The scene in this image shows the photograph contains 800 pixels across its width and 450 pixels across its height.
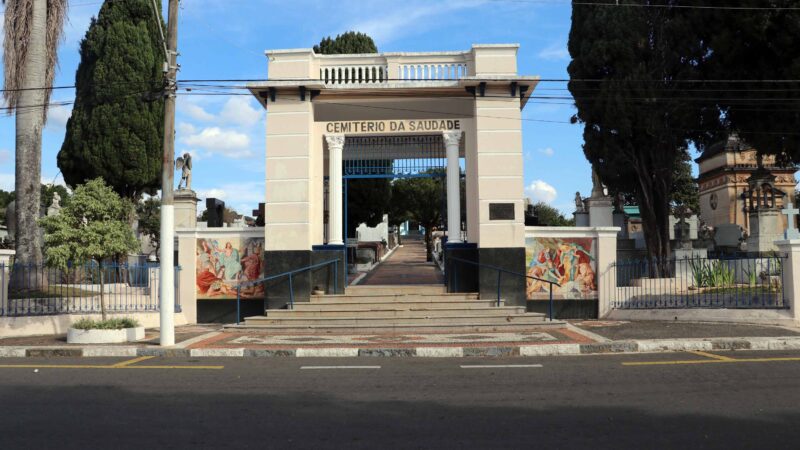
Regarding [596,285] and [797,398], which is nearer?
[797,398]

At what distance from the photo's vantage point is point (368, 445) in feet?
17.2

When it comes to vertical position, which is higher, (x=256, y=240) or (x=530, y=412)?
(x=256, y=240)

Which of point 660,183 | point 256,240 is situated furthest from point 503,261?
point 660,183

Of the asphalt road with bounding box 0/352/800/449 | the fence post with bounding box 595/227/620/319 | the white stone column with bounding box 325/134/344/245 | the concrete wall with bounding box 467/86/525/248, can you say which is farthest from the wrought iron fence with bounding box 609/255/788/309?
the white stone column with bounding box 325/134/344/245

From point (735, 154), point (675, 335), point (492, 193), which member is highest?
point (735, 154)

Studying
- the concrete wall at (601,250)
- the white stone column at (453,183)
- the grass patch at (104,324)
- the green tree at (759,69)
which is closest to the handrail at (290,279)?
the grass patch at (104,324)

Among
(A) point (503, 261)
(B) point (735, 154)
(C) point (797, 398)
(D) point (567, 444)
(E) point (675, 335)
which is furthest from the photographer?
(B) point (735, 154)

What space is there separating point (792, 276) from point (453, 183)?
8.19 metres

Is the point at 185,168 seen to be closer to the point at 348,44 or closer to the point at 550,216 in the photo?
the point at 348,44

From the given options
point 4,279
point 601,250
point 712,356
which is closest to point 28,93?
point 4,279

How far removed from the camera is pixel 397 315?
570 inches

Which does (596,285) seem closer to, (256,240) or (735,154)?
(256,240)

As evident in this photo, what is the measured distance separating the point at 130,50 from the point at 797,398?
94.2 ft

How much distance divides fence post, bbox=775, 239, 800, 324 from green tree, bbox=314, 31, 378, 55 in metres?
25.9
